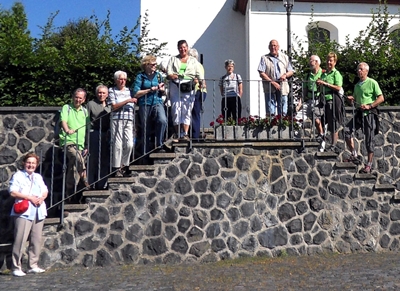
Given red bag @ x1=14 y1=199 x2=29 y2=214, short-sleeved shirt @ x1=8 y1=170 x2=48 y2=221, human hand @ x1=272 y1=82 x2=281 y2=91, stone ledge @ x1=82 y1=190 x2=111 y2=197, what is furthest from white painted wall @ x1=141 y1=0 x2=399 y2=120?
red bag @ x1=14 y1=199 x2=29 y2=214

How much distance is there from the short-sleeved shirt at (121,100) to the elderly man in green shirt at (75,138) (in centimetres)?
48

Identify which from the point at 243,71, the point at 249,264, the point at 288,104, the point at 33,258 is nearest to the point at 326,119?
the point at 288,104

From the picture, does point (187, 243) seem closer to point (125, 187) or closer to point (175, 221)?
point (175, 221)

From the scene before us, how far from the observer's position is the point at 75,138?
10.3 meters

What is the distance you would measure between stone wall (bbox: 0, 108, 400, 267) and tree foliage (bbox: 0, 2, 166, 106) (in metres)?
4.51

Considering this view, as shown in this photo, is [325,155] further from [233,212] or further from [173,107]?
[173,107]

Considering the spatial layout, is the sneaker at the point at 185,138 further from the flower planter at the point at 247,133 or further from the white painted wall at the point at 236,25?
the white painted wall at the point at 236,25

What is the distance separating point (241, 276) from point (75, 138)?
3647 millimetres

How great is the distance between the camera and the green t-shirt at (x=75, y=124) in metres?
10.3

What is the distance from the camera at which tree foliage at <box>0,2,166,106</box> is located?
44.3ft

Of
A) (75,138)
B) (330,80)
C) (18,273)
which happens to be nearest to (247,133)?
(330,80)

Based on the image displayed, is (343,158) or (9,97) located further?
(9,97)

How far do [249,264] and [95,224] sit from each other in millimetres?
2489

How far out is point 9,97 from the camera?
13.4m
